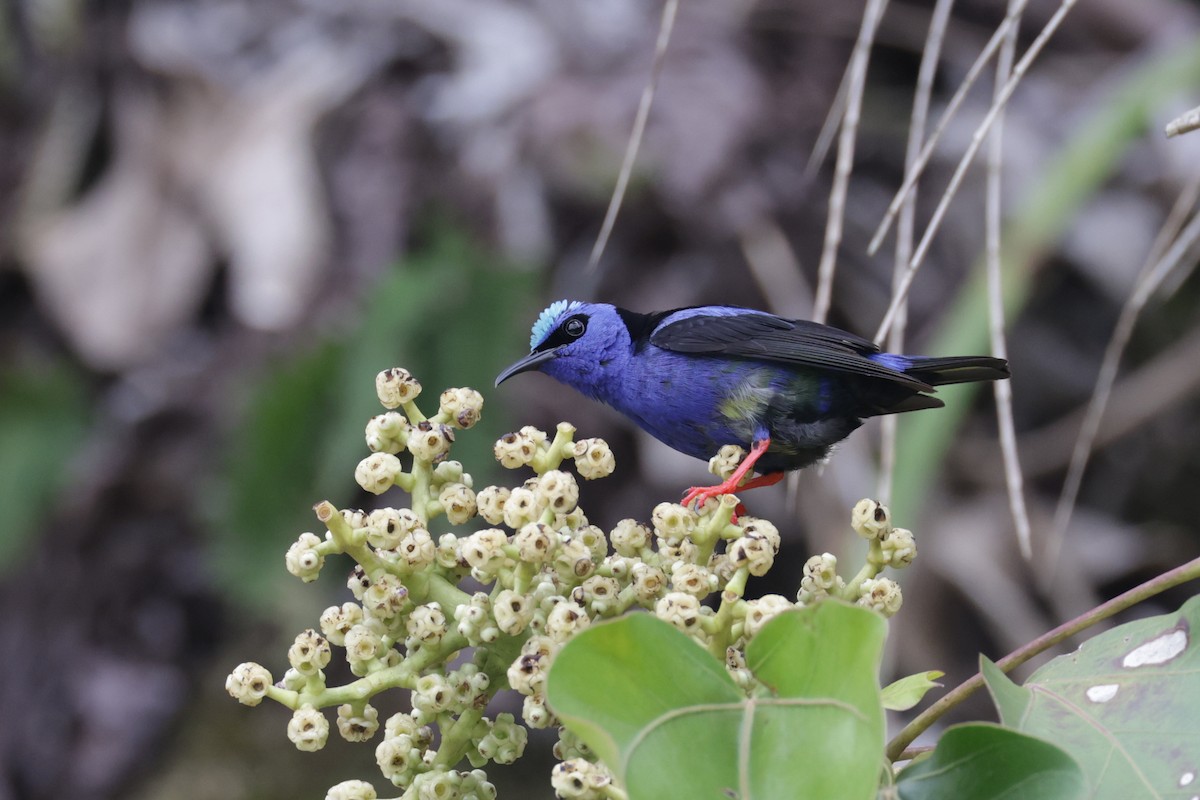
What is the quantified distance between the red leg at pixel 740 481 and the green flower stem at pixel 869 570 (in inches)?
17.9

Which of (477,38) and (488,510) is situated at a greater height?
(488,510)

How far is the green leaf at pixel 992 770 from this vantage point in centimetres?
97

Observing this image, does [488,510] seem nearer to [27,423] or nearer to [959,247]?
[959,247]

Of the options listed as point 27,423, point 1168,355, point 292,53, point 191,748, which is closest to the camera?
point 1168,355

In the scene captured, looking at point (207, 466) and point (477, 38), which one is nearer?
point (207, 466)

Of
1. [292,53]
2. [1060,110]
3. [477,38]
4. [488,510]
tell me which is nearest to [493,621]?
[488,510]

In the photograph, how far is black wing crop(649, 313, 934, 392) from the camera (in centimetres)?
201

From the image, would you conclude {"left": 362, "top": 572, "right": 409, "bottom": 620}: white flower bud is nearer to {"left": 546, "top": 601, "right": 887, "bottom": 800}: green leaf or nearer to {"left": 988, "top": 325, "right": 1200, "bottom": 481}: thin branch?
{"left": 546, "top": 601, "right": 887, "bottom": 800}: green leaf

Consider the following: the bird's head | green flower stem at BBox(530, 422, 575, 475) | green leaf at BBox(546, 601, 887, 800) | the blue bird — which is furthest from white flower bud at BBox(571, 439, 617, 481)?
the bird's head

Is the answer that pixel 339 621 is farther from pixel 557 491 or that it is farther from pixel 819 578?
pixel 819 578

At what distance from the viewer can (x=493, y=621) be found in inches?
44.8

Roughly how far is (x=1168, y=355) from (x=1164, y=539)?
2.03 feet

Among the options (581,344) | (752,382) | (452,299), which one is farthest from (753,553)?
(452,299)

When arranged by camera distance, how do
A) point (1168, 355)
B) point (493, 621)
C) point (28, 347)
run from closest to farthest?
1. point (493, 621)
2. point (1168, 355)
3. point (28, 347)
